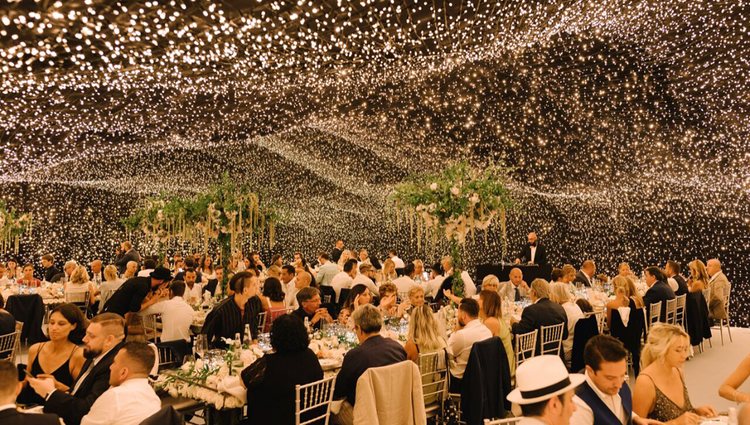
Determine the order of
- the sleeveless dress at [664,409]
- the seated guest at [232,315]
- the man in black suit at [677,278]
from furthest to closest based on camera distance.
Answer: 1. the man in black suit at [677,278]
2. the seated guest at [232,315]
3. the sleeveless dress at [664,409]

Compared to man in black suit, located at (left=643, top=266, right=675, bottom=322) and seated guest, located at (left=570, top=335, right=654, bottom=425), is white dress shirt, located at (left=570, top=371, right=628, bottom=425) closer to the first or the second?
seated guest, located at (left=570, top=335, right=654, bottom=425)

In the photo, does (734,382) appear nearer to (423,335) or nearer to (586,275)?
(423,335)

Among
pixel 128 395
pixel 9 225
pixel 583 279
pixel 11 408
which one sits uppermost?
pixel 9 225

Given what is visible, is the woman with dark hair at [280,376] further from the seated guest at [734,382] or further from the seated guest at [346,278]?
the seated guest at [346,278]

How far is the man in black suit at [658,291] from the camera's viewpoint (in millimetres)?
7984

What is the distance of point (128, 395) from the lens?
308 centimetres

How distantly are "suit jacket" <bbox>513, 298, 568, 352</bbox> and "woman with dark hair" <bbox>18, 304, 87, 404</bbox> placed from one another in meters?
4.22

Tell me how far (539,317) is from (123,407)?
4442mm

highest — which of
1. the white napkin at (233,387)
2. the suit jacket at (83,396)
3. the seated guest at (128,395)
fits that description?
the seated guest at (128,395)

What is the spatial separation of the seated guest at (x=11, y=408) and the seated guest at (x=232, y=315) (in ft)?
10.2

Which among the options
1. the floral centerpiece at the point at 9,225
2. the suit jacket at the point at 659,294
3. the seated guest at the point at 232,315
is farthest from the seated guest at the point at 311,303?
the floral centerpiece at the point at 9,225

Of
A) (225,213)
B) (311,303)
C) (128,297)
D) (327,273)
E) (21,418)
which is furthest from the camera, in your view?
(327,273)

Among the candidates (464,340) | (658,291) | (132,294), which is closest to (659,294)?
(658,291)

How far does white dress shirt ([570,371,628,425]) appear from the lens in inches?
113
